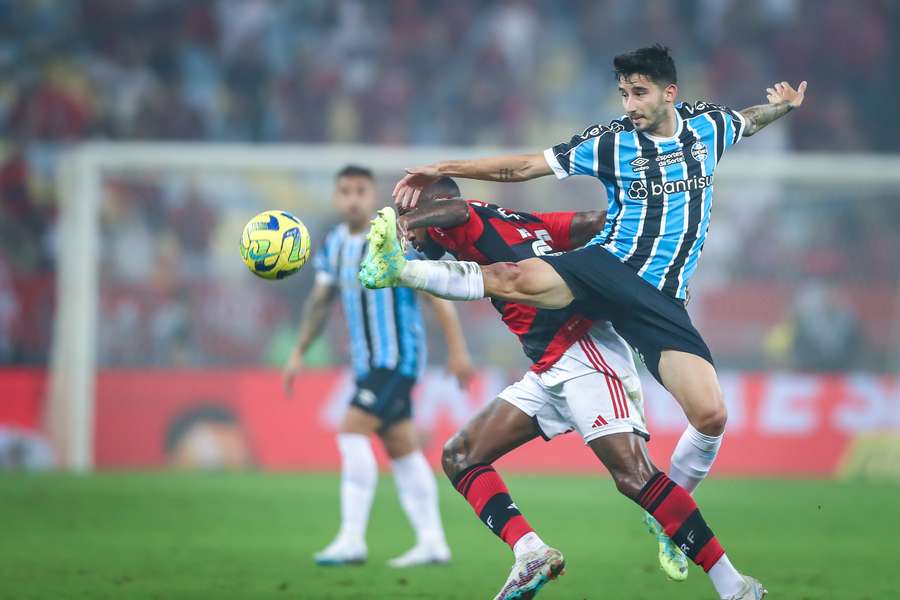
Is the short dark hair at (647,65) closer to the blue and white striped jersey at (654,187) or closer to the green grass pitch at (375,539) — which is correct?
the blue and white striped jersey at (654,187)

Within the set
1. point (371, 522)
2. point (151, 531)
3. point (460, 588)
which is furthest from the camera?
point (371, 522)

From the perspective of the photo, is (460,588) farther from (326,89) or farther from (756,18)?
(756,18)

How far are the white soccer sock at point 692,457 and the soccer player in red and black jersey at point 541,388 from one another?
0.21 metres

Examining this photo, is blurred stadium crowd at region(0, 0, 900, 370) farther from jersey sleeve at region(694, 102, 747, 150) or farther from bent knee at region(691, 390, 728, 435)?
bent knee at region(691, 390, 728, 435)

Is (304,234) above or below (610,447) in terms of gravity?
above

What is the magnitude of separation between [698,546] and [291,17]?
14.4m

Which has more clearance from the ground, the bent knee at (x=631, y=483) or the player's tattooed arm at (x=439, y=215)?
the player's tattooed arm at (x=439, y=215)

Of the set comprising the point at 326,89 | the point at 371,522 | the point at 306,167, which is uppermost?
the point at 326,89

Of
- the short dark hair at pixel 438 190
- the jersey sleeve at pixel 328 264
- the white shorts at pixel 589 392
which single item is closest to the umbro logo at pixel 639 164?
the white shorts at pixel 589 392

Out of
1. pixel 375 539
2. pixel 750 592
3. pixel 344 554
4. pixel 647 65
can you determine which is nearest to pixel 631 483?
pixel 750 592

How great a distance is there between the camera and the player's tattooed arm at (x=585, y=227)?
5805mm

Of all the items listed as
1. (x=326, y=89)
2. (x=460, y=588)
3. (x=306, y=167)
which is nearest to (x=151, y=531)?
(x=460, y=588)

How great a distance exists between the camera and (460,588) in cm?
627

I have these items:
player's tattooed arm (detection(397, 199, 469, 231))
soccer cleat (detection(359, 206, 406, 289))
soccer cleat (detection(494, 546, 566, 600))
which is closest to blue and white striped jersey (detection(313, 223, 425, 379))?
player's tattooed arm (detection(397, 199, 469, 231))
